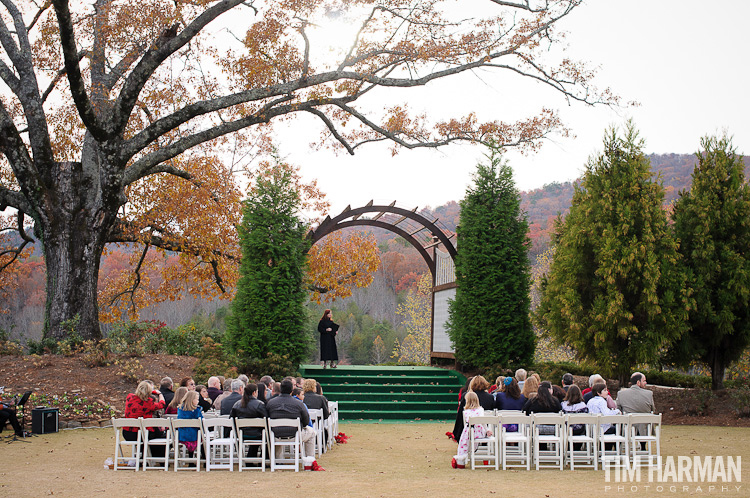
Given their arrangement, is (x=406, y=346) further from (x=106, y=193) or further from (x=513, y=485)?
(x=513, y=485)

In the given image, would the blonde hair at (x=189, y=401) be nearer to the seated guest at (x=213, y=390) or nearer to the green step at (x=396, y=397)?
the seated guest at (x=213, y=390)

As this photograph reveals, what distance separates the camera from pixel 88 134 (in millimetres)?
15836

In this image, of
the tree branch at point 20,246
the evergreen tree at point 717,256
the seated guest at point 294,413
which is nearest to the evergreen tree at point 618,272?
the evergreen tree at point 717,256

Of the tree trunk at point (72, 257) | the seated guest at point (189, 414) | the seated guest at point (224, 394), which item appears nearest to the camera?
the seated guest at point (189, 414)

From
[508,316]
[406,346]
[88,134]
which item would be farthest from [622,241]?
[406,346]

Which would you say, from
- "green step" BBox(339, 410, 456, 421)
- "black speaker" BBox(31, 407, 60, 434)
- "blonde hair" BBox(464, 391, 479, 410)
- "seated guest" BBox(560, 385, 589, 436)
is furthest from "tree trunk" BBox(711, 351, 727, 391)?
"black speaker" BBox(31, 407, 60, 434)

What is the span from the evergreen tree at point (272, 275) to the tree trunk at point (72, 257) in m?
3.05

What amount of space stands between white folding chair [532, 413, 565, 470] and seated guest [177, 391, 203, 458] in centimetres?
405

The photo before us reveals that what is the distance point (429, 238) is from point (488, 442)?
36.1 feet

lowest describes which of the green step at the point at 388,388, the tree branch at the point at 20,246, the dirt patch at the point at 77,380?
the green step at the point at 388,388

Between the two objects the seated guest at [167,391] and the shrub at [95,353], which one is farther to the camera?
the shrub at [95,353]

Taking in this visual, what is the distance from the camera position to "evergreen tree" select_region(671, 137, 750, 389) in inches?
549

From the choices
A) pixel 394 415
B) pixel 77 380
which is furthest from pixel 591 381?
pixel 77 380

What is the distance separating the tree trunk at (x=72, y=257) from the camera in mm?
14453
